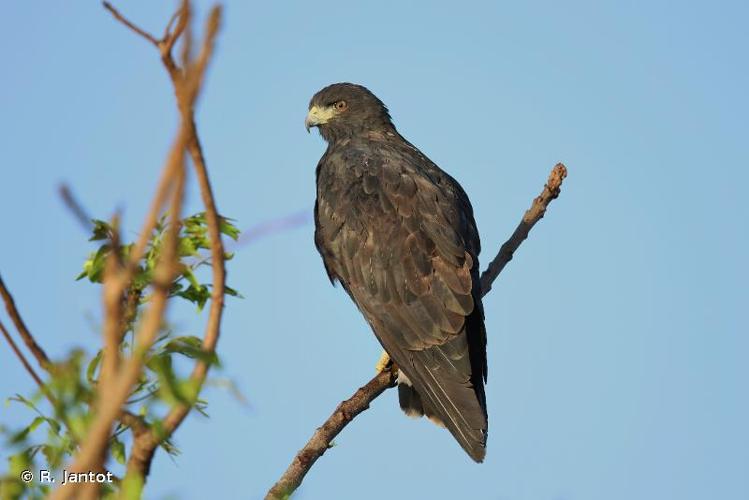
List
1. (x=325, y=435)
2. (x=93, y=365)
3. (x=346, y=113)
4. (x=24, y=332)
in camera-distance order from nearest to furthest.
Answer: (x=24, y=332) → (x=93, y=365) → (x=325, y=435) → (x=346, y=113)

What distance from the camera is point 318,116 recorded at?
10258mm

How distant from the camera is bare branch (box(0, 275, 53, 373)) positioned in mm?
1873

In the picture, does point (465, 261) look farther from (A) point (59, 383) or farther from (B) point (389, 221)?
(A) point (59, 383)

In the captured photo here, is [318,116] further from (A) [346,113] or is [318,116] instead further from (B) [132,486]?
(B) [132,486]

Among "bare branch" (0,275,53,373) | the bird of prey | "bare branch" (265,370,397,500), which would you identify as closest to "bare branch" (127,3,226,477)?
"bare branch" (0,275,53,373)

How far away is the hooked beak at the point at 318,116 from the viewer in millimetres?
→ 10211

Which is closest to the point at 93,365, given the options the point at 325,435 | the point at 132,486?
the point at 132,486

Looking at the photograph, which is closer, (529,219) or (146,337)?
(146,337)

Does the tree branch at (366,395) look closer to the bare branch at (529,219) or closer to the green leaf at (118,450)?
the bare branch at (529,219)

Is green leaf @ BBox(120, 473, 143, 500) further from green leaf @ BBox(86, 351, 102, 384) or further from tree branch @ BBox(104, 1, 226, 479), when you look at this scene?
green leaf @ BBox(86, 351, 102, 384)

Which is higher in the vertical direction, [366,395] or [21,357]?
Result: [366,395]

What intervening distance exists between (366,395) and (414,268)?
1718 mm

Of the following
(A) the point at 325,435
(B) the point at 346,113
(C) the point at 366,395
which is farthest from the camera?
(B) the point at 346,113

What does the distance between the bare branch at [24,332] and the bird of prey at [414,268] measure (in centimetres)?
525
